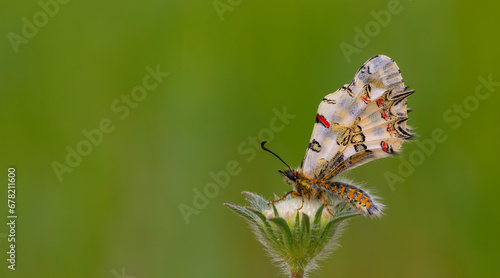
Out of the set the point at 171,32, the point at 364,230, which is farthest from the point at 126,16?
the point at 364,230

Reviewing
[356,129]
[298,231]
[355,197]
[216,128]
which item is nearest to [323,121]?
[356,129]

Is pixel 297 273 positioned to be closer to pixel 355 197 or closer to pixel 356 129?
pixel 355 197

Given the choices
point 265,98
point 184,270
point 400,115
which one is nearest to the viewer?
point 400,115

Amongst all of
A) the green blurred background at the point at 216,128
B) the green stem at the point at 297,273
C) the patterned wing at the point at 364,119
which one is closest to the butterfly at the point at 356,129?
the patterned wing at the point at 364,119

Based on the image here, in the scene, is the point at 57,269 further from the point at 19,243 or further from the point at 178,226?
the point at 178,226

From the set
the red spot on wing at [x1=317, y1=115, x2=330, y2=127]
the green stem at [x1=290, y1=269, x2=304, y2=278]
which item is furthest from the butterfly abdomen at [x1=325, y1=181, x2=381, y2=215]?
the green stem at [x1=290, y1=269, x2=304, y2=278]

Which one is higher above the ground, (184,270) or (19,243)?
(19,243)

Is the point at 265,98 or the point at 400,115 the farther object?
the point at 265,98
